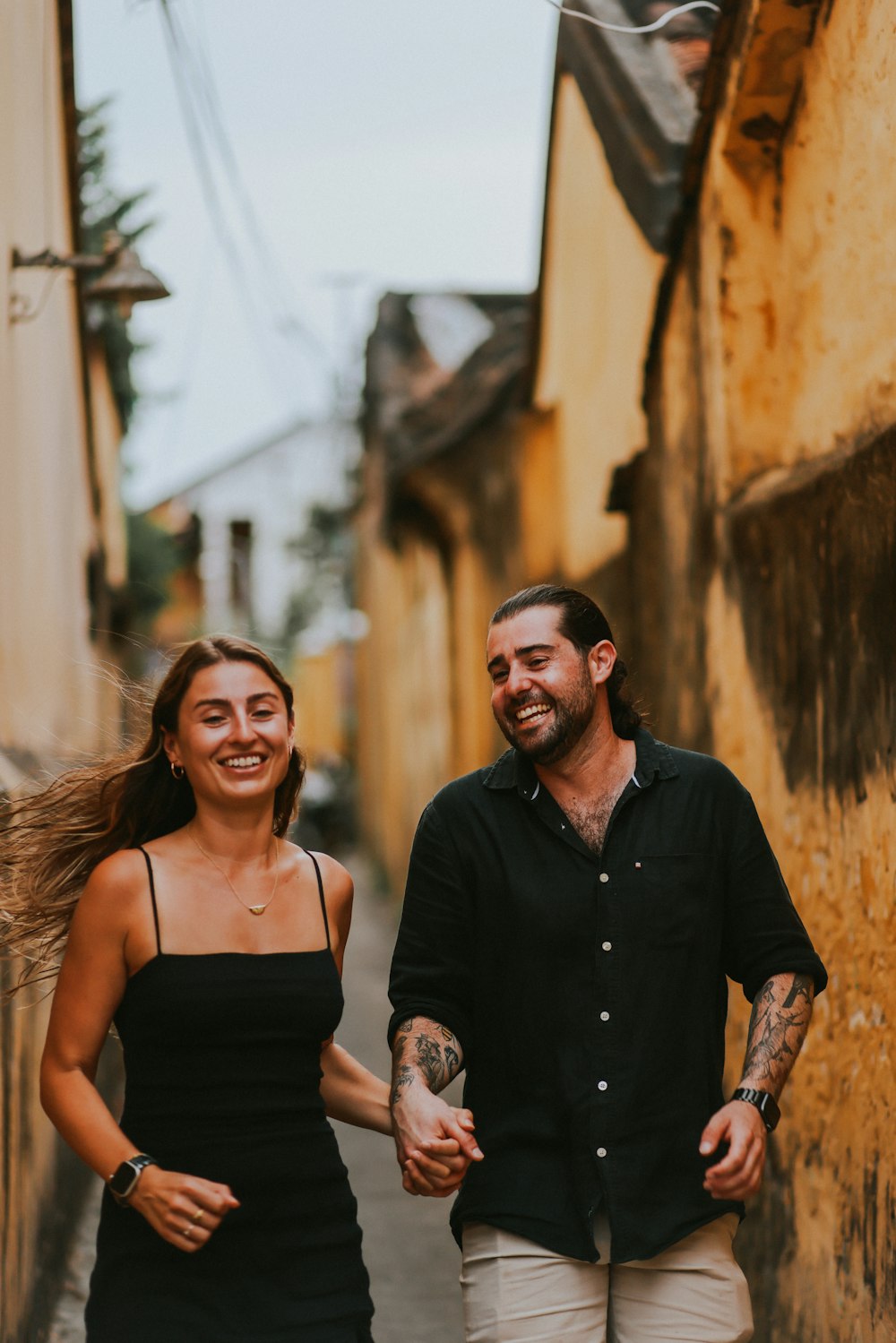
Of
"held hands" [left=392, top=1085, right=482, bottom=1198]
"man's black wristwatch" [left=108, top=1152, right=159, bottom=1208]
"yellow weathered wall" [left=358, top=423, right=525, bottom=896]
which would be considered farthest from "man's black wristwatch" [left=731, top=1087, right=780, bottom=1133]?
"yellow weathered wall" [left=358, top=423, right=525, bottom=896]

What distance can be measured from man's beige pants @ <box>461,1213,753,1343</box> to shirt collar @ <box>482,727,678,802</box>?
2.77 ft

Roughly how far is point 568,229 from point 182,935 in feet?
25.9

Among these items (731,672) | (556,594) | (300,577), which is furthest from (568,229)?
(300,577)

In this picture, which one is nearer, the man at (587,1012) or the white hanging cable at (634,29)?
the man at (587,1012)

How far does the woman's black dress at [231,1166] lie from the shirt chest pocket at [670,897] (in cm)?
66

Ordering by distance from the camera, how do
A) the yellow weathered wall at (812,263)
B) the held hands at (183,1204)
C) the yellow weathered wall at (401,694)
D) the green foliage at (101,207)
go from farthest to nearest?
the yellow weathered wall at (401,694), the green foliage at (101,207), the yellow weathered wall at (812,263), the held hands at (183,1204)

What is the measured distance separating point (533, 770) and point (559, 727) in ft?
0.43

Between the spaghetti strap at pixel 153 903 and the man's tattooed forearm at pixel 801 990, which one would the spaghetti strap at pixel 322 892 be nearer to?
the spaghetti strap at pixel 153 903

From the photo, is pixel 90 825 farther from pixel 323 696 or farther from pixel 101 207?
pixel 323 696

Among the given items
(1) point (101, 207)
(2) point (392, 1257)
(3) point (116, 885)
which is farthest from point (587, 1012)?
(1) point (101, 207)

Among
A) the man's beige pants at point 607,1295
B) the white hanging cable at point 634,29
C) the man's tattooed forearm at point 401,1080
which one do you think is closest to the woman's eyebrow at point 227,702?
the man's tattooed forearm at point 401,1080

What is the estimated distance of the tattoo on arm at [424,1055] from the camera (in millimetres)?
3211

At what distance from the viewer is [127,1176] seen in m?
2.84

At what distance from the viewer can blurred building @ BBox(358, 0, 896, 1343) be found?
13.7 feet
